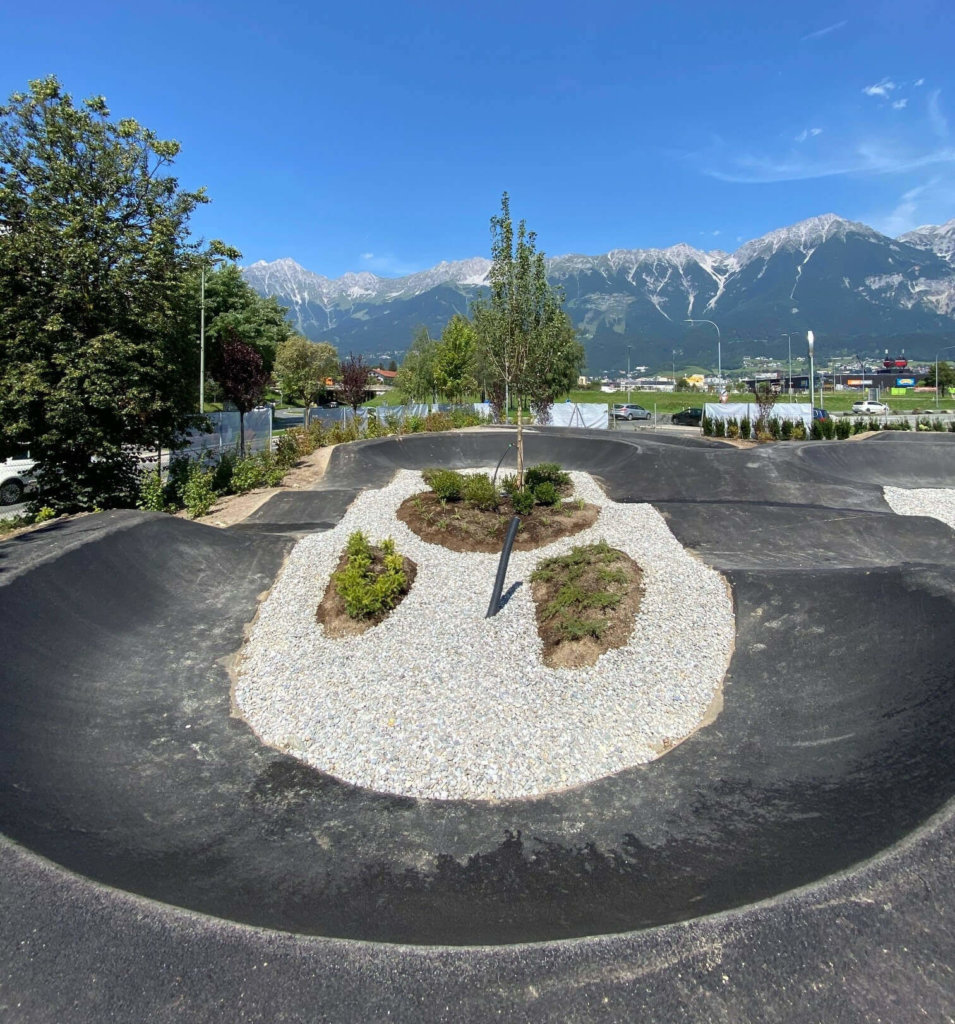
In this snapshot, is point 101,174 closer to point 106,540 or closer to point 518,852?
point 106,540

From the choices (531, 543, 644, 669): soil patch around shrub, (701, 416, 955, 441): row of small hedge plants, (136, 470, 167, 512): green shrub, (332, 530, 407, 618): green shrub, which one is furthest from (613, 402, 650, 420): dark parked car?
(332, 530, 407, 618): green shrub

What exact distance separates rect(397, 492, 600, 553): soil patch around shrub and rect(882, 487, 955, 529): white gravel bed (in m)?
7.98

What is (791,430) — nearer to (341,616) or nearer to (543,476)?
A: (543,476)

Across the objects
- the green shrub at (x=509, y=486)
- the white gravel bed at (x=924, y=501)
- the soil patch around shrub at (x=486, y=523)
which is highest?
the green shrub at (x=509, y=486)

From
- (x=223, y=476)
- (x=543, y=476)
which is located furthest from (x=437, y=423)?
(x=543, y=476)

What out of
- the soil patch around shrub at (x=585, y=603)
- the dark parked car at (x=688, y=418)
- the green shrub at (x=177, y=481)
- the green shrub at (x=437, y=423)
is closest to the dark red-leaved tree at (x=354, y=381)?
the green shrub at (x=437, y=423)

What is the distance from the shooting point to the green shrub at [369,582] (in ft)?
29.1

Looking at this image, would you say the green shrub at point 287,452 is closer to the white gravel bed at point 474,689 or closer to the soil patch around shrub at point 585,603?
the white gravel bed at point 474,689

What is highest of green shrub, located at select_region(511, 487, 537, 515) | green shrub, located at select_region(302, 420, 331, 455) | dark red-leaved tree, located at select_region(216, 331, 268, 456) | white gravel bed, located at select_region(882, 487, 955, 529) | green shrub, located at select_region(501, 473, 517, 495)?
dark red-leaved tree, located at select_region(216, 331, 268, 456)

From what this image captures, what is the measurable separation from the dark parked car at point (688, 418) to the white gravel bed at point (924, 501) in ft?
110

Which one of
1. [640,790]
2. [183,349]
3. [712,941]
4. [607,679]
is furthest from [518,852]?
[183,349]

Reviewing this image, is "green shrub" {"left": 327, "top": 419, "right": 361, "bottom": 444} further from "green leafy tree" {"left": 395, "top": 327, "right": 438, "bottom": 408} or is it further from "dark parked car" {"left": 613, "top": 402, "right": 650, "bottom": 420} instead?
"dark parked car" {"left": 613, "top": 402, "right": 650, "bottom": 420}

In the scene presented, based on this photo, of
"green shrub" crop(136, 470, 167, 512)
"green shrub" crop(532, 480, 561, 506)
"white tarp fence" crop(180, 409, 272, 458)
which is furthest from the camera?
"white tarp fence" crop(180, 409, 272, 458)

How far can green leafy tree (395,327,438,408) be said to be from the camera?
47.7 m
